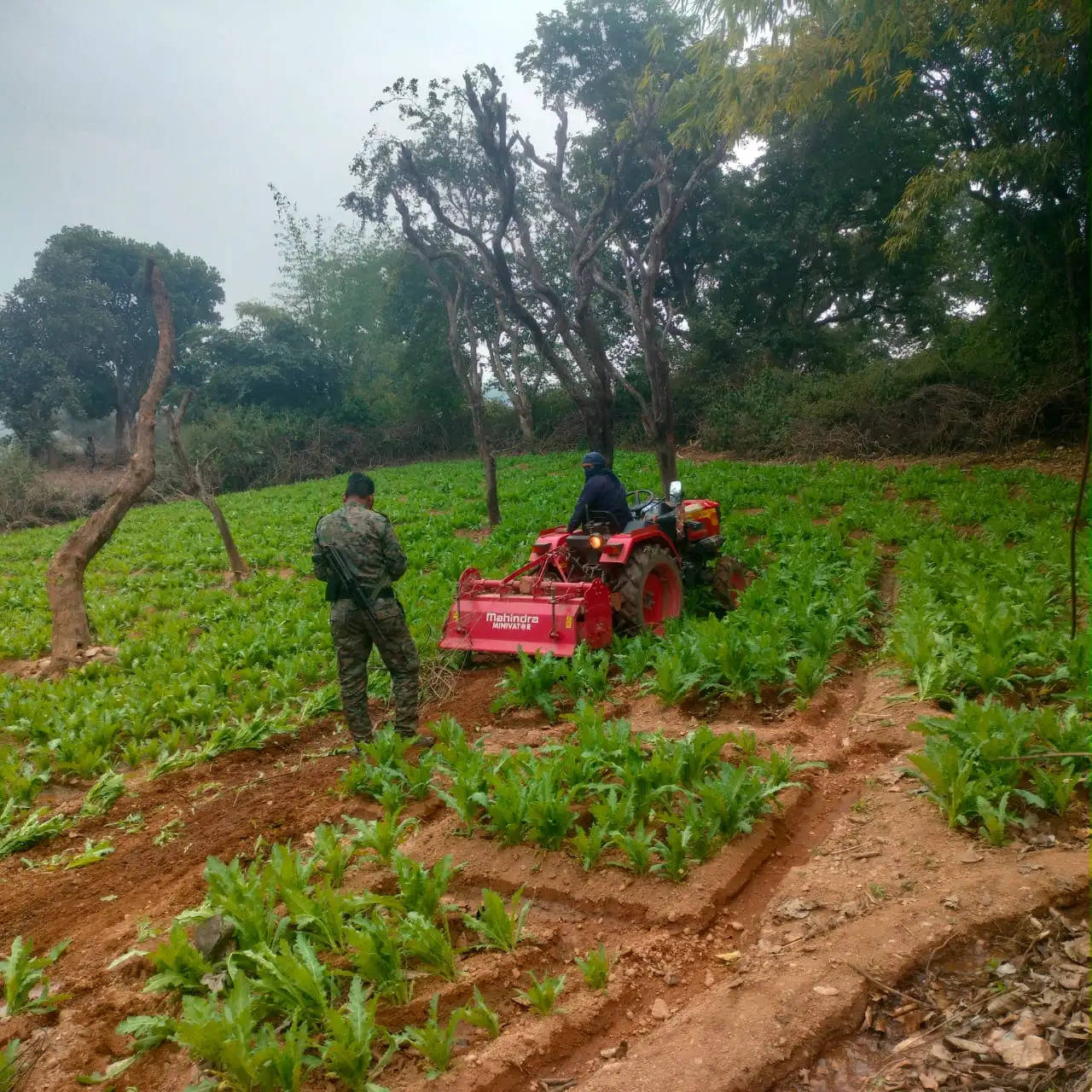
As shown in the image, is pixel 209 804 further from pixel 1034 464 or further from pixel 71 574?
pixel 1034 464

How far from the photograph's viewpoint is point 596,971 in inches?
124

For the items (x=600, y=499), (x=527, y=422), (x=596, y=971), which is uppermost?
(x=527, y=422)

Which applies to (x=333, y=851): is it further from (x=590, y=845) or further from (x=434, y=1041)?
(x=434, y=1041)

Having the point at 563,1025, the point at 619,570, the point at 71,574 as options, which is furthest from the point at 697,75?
the point at 563,1025

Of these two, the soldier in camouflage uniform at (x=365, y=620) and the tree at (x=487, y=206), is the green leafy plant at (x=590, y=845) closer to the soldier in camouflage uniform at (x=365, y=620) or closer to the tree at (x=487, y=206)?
the soldier in camouflage uniform at (x=365, y=620)

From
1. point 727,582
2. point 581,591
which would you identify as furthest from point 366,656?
point 727,582

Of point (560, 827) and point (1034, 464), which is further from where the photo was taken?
point (1034, 464)

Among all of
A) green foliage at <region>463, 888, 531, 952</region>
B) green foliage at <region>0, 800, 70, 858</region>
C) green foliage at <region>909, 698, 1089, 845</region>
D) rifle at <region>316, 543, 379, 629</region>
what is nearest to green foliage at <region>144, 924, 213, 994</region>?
green foliage at <region>463, 888, 531, 952</region>

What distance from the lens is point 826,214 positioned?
25.2 m

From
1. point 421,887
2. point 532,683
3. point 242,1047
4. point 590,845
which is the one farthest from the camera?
point 532,683

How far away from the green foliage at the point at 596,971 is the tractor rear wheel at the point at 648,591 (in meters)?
4.22

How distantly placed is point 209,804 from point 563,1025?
11.7 ft

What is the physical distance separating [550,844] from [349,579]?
8.66ft

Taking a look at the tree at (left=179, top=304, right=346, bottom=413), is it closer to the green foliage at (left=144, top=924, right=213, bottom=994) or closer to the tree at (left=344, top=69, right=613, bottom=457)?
the tree at (left=344, top=69, right=613, bottom=457)
